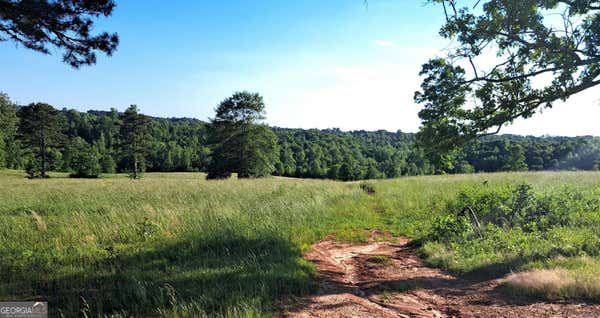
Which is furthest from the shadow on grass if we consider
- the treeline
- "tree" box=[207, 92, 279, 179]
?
"tree" box=[207, 92, 279, 179]

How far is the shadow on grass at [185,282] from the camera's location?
12.1 feet

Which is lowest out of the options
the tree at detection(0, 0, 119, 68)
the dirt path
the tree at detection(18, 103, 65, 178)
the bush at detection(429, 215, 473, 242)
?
the dirt path

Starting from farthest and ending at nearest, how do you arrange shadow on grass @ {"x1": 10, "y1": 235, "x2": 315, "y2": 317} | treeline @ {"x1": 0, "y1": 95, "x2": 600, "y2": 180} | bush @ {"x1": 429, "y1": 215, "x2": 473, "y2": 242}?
treeline @ {"x1": 0, "y1": 95, "x2": 600, "y2": 180}, bush @ {"x1": 429, "y1": 215, "x2": 473, "y2": 242}, shadow on grass @ {"x1": 10, "y1": 235, "x2": 315, "y2": 317}

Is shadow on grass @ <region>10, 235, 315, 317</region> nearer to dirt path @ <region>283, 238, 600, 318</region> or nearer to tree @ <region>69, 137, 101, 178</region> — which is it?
dirt path @ <region>283, 238, 600, 318</region>

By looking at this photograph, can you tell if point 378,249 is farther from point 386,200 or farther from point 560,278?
point 386,200

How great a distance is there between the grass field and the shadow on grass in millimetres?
20

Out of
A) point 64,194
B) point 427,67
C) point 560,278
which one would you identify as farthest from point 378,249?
point 64,194

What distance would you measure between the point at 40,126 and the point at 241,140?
31775mm

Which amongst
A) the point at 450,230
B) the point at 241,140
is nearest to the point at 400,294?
the point at 450,230

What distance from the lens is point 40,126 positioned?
45406mm

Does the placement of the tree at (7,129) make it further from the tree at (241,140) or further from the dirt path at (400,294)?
the dirt path at (400,294)

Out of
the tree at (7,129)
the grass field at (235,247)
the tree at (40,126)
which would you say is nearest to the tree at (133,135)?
the tree at (40,126)

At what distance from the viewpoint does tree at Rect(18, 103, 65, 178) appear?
44531mm

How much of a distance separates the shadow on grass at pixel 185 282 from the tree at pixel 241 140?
31.7 metres
